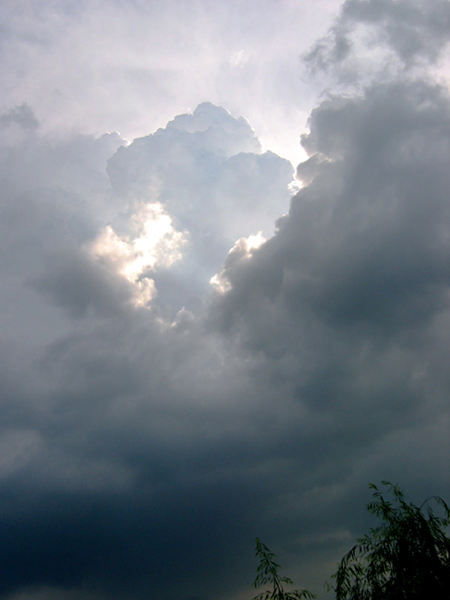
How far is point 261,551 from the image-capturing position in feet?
84.5

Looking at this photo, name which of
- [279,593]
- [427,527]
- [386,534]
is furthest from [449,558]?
[279,593]

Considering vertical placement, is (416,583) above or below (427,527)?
Result: below

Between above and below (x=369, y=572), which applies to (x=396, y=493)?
above

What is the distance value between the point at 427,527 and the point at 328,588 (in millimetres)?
7113

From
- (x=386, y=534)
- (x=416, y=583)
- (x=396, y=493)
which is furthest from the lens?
(x=396, y=493)

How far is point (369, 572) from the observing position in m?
23.7

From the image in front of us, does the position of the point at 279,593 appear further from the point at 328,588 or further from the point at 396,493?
the point at 396,493

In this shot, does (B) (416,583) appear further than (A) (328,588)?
No

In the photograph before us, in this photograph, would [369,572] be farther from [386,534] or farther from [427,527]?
[427,527]

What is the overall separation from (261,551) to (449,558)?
33.3ft

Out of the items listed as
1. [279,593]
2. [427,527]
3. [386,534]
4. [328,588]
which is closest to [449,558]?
[427,527]

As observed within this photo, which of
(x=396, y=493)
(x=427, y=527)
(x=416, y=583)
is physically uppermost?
(x=396, y=493)

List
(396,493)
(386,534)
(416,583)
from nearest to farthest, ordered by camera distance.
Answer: (416,583)
(386,534)
(396,493)

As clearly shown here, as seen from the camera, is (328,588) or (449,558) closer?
(449,558)
